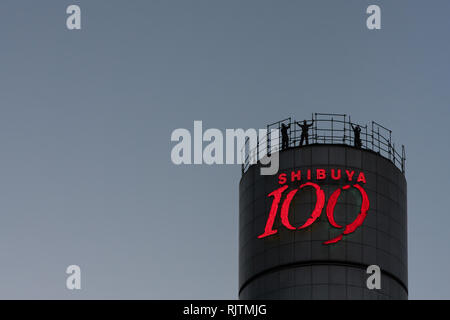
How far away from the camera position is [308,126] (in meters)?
91.4

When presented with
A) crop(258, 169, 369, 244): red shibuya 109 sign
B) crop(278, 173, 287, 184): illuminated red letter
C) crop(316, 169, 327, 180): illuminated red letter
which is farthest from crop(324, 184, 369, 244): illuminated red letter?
crop(278, 173, 287, 184): illuminated red letter

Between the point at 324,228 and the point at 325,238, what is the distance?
2.55 ft

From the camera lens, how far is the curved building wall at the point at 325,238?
8494 cm

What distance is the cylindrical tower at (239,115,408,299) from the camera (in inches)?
3346

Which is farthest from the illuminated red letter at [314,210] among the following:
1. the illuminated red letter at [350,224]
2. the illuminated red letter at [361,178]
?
the illuminated red letter at [361,178]

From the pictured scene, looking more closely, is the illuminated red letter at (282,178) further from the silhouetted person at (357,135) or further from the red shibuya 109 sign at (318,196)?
the silhouetted person at (357,135)

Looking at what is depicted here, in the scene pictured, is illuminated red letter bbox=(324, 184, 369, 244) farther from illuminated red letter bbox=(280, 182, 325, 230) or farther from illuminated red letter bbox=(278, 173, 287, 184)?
illuminated red letter bbox=(278, 173, 287, 184)

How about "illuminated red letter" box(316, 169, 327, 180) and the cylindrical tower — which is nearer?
the cylindrical tower

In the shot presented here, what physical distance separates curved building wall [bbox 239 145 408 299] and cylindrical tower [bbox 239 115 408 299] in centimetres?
7

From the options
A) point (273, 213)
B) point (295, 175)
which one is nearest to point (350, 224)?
point (295, 175)

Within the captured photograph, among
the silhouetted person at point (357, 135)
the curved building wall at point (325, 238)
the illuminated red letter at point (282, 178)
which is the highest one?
the silhouetted person at point (357, 135)

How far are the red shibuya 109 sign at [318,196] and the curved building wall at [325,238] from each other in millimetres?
209
